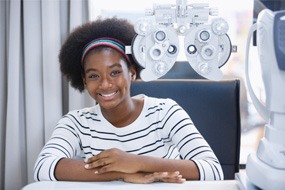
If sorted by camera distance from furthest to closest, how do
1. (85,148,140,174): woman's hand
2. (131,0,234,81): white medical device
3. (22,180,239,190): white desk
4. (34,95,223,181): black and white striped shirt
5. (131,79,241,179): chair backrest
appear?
(131,79,241,179): chair backrest → (34,95,223,181): black and white striped shirt → (85,148,140,174): woman's hand → (22,180,239,190): white desk → (131,0,234,81): white medical device

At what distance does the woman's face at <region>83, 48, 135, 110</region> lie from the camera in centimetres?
118

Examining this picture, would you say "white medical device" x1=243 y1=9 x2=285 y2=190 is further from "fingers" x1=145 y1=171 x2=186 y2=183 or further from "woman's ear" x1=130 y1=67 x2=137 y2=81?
"woman's ear" x1=130 y1=67 x2=137 y2=81

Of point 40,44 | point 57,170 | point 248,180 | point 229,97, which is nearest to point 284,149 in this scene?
point 248,180

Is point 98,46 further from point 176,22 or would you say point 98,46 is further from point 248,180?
point 248,180

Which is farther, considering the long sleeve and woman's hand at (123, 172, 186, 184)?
the long sleeve

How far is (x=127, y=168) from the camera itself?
953 millimetres

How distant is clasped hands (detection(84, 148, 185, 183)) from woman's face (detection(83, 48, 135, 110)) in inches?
10.2

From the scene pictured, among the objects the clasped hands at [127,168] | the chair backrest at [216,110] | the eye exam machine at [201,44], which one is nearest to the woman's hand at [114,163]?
the clasped hands at [127,168]

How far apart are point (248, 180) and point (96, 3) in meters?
1.42

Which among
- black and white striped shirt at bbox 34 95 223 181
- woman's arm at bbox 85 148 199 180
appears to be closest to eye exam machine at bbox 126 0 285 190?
woman's arm at bbox 85 148 199 180

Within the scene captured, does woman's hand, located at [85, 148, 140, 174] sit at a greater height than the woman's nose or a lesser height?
lesser

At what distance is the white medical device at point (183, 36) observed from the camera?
2.21 feet

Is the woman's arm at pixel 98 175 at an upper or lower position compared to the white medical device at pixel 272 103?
lower

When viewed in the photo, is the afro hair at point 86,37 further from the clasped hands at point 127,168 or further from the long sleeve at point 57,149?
the clasped hands at point 127,168
